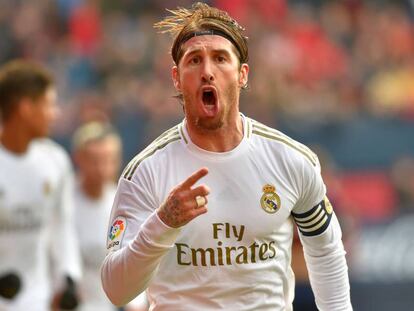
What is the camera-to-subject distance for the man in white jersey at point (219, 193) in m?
5.77

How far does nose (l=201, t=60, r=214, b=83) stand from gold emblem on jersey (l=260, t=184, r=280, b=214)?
597 millimetres

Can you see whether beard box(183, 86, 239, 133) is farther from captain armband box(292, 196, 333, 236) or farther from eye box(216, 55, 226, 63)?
captain armband box(292, 196, 333, 236)

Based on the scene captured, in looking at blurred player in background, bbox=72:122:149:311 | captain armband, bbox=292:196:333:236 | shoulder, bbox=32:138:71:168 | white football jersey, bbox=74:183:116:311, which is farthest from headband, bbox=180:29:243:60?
blurred player in background, bbox=72:122:149:311

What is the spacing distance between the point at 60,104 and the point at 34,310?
778cm

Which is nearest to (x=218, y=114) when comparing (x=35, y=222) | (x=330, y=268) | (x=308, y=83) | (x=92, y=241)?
(x=330, y=268)

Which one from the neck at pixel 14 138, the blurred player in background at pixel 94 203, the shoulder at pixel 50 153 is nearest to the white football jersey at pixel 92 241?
the blurred player in background at pixel 94 203

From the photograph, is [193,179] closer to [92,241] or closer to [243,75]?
[243,75]

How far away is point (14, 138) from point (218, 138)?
3681 millimetres

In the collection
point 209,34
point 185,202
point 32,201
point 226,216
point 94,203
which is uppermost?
point 94,203

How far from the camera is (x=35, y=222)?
9188 millimetres

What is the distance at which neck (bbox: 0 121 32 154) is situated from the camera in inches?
365

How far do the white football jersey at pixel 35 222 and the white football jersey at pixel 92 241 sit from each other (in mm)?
1474

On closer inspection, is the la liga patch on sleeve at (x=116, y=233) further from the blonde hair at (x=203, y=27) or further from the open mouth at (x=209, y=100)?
the blonde hair at (x=203, y=27)

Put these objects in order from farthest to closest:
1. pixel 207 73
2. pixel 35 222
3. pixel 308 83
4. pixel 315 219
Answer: pixel 308 83, pixel 35 222, pixel 315 219, pixel 207 73
